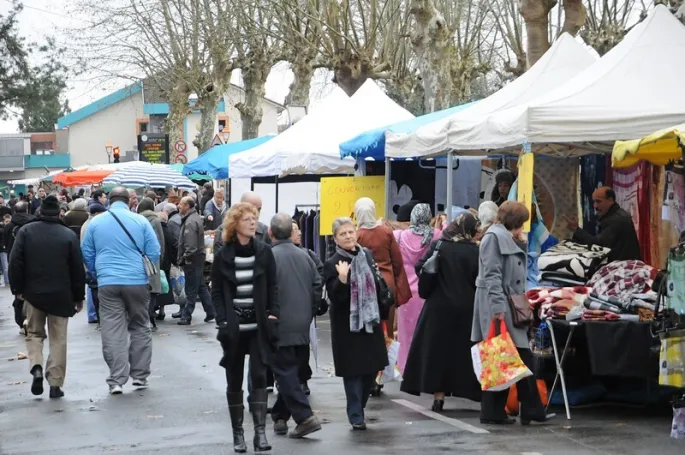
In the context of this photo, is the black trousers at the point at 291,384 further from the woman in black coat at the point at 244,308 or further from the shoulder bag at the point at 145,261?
the shoulder bag at the point at 145,261

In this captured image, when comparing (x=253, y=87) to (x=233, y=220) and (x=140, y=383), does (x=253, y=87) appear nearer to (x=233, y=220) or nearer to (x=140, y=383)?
(x=140, y=383)

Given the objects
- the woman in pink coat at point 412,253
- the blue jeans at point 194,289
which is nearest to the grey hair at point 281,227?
the woman in pink coat at point 412,253

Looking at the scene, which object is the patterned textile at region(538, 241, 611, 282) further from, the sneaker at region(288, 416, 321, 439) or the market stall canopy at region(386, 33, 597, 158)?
the sneaker at region(288, 416, 321, 439)

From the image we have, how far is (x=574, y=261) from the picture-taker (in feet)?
37.4

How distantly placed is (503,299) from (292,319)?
1.68 m

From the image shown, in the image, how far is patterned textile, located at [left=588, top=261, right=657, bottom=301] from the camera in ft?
34.3

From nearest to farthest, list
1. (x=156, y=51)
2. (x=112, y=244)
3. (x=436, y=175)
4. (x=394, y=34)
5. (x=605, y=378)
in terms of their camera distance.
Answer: (x=605, y=378), (x=112, y=244), (x=436, y=175), (x=394, y=34), (x=156, y=51)

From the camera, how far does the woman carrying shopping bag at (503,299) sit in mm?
9797

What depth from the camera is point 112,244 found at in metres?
12.1

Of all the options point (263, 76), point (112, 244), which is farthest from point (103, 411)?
point (263, 76)

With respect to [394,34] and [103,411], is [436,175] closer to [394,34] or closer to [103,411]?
[103,411]

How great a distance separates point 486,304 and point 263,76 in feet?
107

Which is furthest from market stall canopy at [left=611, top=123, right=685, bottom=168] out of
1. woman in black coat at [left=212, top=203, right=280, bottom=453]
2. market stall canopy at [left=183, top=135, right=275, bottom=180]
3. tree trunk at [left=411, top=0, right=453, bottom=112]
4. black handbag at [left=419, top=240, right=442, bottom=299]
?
market stall canopy at [left=183, top=135, right=275, bottom=180]

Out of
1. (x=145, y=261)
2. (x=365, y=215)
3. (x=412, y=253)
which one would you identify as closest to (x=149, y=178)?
(x=145, y=261)
